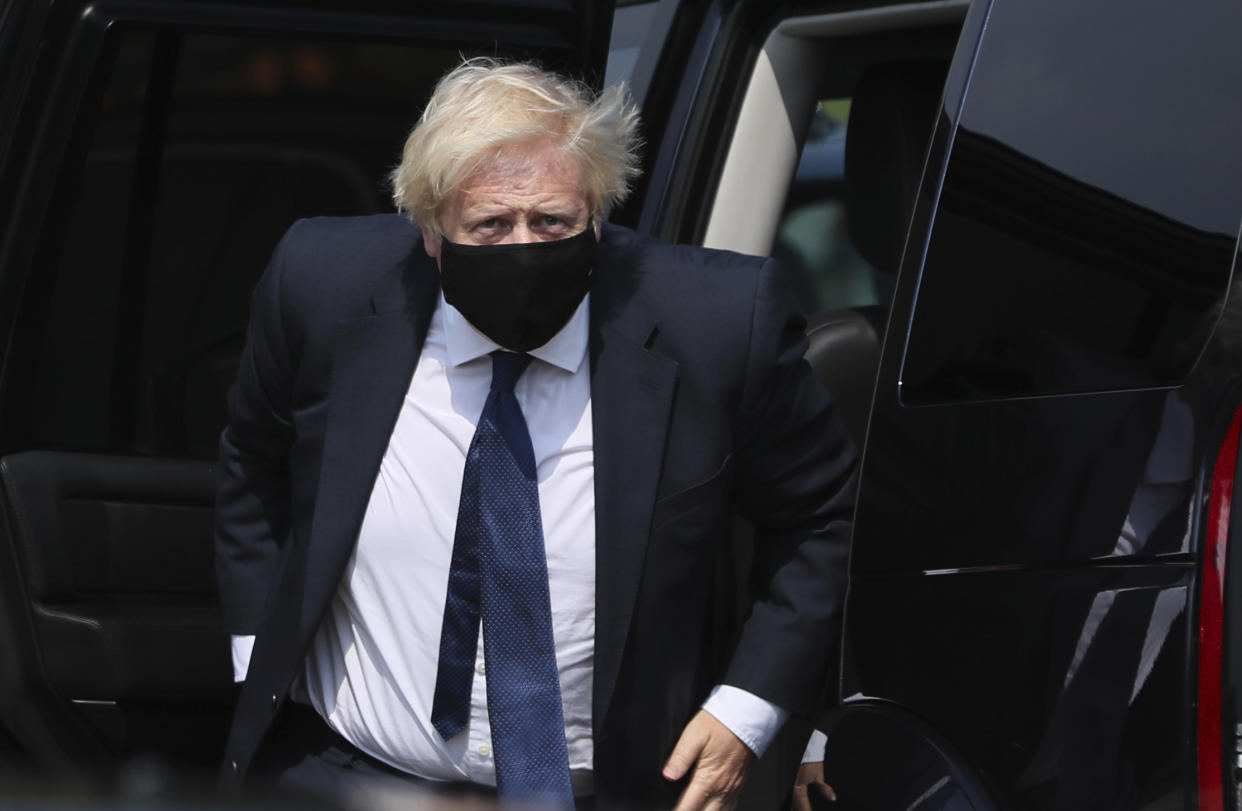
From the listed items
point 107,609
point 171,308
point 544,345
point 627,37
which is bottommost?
point 107,609

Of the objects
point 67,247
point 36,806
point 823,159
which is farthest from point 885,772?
point 823,159

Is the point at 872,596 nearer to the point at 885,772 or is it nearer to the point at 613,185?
the point at 885,772

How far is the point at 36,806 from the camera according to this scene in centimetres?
92

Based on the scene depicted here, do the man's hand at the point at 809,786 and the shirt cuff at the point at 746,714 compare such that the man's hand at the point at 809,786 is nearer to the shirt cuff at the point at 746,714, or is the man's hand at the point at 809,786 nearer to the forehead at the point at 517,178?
the shirt cuff at the point at 746,714

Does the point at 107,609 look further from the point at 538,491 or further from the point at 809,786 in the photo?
the point at 809,786

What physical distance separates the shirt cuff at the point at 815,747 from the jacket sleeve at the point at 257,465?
797 mm

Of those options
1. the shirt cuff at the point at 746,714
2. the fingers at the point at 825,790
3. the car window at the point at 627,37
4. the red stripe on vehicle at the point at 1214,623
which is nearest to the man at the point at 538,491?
the shirt cuff at the point at 746,714

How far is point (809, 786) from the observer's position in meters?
2.38

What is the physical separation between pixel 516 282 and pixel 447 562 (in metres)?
0.38

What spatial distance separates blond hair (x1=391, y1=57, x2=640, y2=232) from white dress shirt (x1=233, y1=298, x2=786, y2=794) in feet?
0.56

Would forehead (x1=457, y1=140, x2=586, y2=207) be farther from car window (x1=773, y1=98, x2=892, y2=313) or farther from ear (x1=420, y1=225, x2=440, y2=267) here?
car window (x1=773, y1=98, x2=892, y2=313)

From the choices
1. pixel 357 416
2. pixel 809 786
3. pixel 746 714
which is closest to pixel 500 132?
pixel 357 416

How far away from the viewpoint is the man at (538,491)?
7.51ft

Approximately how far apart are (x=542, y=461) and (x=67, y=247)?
1.15m
